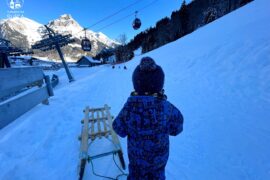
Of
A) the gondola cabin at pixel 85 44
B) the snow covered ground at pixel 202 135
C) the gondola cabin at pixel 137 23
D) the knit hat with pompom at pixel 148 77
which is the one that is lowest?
the snow covered ground at pixel 202 135

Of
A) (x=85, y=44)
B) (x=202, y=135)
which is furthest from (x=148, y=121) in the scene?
(x=85, y=44)

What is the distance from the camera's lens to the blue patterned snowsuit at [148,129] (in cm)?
157

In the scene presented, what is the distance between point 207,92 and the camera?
5.75 meters

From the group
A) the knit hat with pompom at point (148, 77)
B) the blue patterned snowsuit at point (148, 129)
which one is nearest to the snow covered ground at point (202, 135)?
the blue patterned snowsuit at point (148, 129)

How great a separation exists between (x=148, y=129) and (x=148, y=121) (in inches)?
3.6

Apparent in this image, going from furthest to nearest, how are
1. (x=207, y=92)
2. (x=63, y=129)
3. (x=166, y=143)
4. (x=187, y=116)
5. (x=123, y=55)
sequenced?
(x=123, y=55)
(x=207, y=92)
(x=187, y=116)
(x=63, y=129)
(x=166, y=143)

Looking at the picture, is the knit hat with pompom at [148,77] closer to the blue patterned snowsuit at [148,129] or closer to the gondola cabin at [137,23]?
the blue patterned snowsuit at [148,129]

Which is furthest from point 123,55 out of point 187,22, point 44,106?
point 44,106

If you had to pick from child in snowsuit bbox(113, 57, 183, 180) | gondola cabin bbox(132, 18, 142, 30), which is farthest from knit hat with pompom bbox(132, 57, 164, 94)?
gondola cabin bbox(132, 18, 142, 30)

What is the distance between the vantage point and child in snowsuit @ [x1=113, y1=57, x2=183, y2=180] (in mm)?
1568

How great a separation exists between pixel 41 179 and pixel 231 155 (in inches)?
136

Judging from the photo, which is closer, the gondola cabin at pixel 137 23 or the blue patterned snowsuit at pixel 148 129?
the blue patterned snowsuit at pixel 148 129

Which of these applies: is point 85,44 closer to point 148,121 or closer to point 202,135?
point 202,135

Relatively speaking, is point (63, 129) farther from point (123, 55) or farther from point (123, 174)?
point (123, 55)
